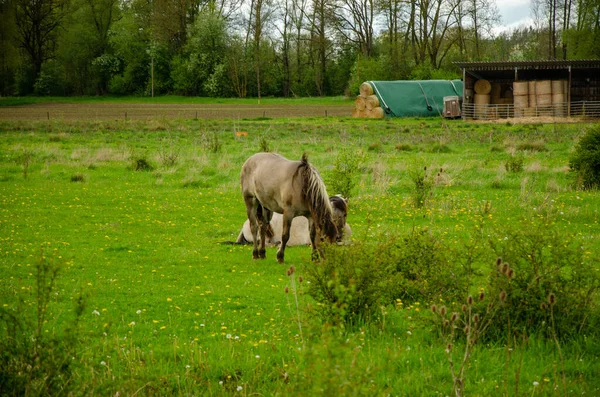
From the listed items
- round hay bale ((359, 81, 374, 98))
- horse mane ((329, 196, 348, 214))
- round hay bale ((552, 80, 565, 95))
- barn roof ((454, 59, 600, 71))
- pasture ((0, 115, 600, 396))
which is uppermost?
barn roof ((454, 59, 600, 71))

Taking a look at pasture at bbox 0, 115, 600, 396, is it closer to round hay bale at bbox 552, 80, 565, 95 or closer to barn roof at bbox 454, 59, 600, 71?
barn roof at bbox 454, 59, 600, 71

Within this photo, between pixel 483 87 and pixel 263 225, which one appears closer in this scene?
pixel 263 225

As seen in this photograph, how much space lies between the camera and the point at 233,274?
1136 cm

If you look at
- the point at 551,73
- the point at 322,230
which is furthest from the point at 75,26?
→ the point at 322,230

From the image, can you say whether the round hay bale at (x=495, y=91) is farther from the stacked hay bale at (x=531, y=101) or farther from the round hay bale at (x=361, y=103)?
the round hay bale at (x=361, y=103)

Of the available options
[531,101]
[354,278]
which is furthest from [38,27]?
[354,278]

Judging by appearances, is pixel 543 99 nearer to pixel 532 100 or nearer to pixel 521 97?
pixel 532 100

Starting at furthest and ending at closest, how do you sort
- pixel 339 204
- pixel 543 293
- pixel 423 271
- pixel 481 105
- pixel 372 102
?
pixel 372 102
pixel 481 105
pixel 339 204
pixel 423 271
pixel 543 293

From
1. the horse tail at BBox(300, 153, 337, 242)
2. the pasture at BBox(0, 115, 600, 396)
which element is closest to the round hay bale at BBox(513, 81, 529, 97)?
the pasture at BBox(0, 115, 600, 396)

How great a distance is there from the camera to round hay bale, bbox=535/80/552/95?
48562 mm

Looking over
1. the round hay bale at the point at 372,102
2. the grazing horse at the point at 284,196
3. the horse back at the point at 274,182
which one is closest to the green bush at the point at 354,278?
the grazing horse at the point at 284,196

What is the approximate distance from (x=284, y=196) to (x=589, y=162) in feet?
36.0

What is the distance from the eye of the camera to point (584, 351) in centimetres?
717

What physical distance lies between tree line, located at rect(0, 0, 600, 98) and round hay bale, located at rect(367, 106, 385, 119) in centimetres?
2213
